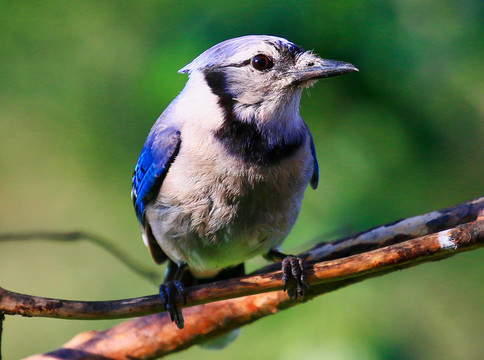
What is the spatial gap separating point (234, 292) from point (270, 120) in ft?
2.41

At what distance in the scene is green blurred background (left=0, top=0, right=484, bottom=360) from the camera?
2.46 meters

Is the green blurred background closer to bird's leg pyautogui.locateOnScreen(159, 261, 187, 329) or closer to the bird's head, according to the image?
the bird's head

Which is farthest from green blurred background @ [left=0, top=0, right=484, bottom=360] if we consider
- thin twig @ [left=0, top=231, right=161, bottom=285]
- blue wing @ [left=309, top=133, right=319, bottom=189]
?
thin twig @ [left=0, top=231, right=161, bottom=285]

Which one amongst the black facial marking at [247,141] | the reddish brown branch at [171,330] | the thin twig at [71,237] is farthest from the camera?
the reddish brown branch at [171,330]

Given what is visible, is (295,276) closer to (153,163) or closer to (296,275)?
(296,275)

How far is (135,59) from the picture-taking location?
3037 millimetres

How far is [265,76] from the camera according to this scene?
2.41 meters

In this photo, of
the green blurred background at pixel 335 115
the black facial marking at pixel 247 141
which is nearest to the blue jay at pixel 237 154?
the black facial marking at pixel 247 141

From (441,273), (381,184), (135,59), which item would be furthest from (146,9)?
(441,273)

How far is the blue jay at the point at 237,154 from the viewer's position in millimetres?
2391

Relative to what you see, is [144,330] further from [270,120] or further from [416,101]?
[416,101]

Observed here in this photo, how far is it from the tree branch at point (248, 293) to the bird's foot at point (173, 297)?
9 cm

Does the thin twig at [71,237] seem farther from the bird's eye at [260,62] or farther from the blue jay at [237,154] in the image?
the bird's eye at [260,62]

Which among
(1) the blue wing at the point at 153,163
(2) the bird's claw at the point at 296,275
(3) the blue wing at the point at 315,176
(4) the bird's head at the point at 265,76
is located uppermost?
(4) the bird's head at the point at 265,76
